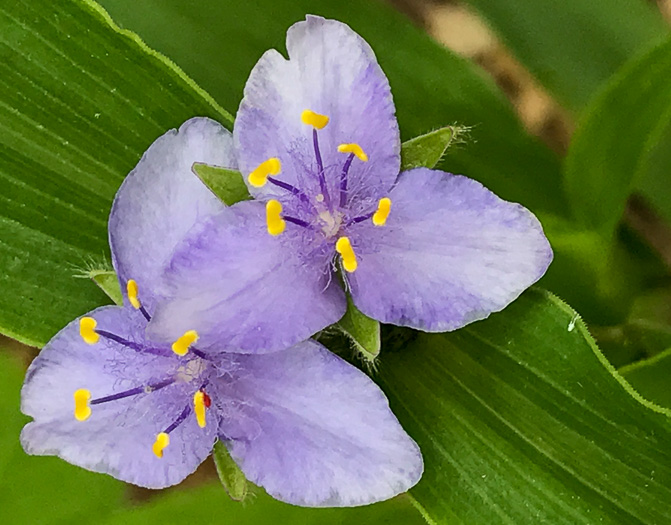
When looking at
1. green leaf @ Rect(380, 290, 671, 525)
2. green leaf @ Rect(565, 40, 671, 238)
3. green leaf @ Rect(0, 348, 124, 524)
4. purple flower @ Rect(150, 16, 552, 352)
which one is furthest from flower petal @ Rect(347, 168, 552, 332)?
green leaf @ Rect(0, 348, 124, 524)

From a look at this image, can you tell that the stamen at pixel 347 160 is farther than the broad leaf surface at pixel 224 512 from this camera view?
No

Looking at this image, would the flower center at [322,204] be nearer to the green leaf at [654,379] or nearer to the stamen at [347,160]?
the stamen at [347,160]

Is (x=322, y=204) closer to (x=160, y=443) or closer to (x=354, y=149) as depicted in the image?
(x=354, y=149)

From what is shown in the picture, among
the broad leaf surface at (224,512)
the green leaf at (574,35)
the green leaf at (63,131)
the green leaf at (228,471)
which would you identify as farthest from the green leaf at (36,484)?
the green leaf at (574,35)

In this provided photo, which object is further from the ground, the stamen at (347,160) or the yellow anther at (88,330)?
the yellow anther at (88,330)

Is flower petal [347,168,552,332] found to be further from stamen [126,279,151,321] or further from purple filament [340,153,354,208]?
stamen [126,279,151,321]

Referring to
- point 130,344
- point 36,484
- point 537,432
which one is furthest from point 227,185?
point 36,484
